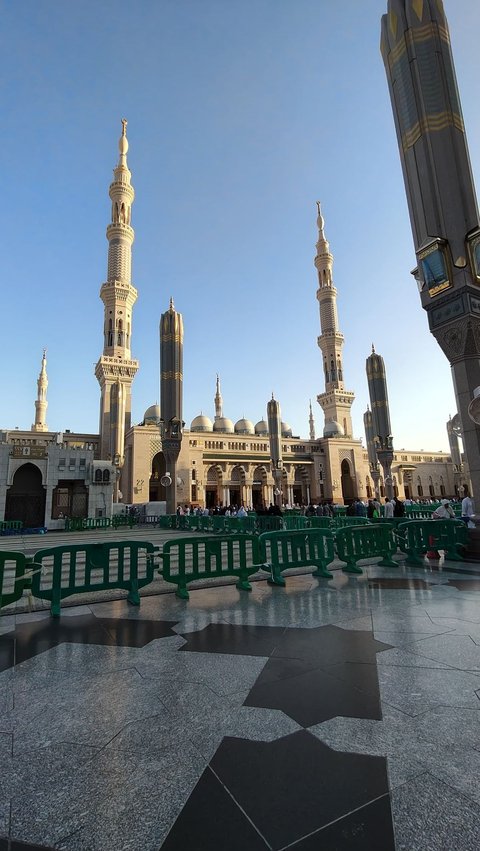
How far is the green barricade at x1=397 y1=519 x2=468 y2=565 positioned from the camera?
8.20 metres

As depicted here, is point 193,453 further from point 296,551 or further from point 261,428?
point 296,551

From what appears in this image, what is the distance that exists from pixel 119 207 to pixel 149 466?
3382cm

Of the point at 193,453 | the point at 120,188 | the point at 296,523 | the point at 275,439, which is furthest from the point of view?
the point at 120,188

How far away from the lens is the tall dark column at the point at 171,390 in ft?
69.1

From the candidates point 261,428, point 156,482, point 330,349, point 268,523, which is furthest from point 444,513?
point 330,349

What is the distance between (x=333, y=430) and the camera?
184 feet

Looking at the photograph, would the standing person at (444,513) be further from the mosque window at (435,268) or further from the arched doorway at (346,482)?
the arched doorway at (346,482)

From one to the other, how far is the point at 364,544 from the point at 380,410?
21.9 m

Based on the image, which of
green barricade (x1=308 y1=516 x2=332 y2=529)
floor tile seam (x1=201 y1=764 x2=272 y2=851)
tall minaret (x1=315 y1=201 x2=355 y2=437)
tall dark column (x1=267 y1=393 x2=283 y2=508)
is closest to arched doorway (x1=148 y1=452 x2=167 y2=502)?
tall dark column (x1=267 y1=393 x2=283 y2=508)

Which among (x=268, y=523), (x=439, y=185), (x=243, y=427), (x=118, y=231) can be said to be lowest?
(x=268, y=523)

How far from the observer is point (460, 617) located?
172 inches

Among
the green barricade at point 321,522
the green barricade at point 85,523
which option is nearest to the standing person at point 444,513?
the green barricade at point 321,522

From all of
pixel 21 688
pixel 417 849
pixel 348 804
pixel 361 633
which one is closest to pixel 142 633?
pixel 21 688

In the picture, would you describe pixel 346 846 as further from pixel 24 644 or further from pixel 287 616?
pixel 24 644
